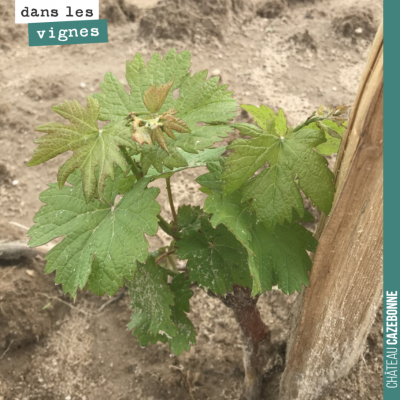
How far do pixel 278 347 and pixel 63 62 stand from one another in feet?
11.7

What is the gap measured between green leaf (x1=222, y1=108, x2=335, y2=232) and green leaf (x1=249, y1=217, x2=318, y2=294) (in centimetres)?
15

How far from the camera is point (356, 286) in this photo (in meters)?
1.54

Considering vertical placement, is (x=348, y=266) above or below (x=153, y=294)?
above

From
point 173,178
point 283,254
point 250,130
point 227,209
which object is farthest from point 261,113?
point 173,178

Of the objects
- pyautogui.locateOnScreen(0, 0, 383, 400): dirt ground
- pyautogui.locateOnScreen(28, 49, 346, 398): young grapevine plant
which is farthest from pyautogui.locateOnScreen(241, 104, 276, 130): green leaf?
pyautogui.locateOnScreen(0, 0, 383, 400): dirt ground

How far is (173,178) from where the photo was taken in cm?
337

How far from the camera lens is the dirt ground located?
236 cm

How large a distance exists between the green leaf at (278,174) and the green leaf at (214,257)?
0.33 m

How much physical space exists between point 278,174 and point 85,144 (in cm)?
53

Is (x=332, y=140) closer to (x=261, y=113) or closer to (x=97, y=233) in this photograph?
(x=261, y=113)

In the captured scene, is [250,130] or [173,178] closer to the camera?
[250,130]

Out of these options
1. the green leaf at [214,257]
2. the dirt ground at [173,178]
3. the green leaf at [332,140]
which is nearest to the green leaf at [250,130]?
the green leaf at [332,140]

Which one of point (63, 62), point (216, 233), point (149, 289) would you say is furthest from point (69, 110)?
point (63, 62)

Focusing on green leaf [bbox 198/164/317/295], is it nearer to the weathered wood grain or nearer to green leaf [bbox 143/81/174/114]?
the weathered wood grain
